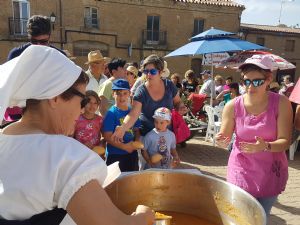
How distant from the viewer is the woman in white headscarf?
3.08ft

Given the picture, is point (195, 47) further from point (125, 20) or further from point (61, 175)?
point (125, 20)

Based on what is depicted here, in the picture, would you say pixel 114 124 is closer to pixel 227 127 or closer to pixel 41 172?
pixel 227 127

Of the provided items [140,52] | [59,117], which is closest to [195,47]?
[59,117]

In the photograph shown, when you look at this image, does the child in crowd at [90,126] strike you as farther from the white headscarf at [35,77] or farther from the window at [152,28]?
the window at [152,28]

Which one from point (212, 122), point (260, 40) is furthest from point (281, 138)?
point (260, 40)

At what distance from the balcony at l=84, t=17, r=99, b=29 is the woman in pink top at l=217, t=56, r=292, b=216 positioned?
728 inches

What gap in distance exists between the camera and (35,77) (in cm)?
103

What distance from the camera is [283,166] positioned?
223 centimetres

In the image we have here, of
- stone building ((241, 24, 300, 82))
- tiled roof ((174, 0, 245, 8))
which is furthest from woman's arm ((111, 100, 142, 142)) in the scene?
stone building ((241, 24, 300, 82))

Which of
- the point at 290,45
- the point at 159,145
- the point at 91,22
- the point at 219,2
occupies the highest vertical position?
the point at 219,2

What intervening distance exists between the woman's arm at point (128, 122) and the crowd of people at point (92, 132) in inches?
0.4

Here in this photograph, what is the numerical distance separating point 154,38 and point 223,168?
1676cm

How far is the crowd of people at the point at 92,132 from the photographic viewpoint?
3.12 feet

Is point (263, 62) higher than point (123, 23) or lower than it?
lower
